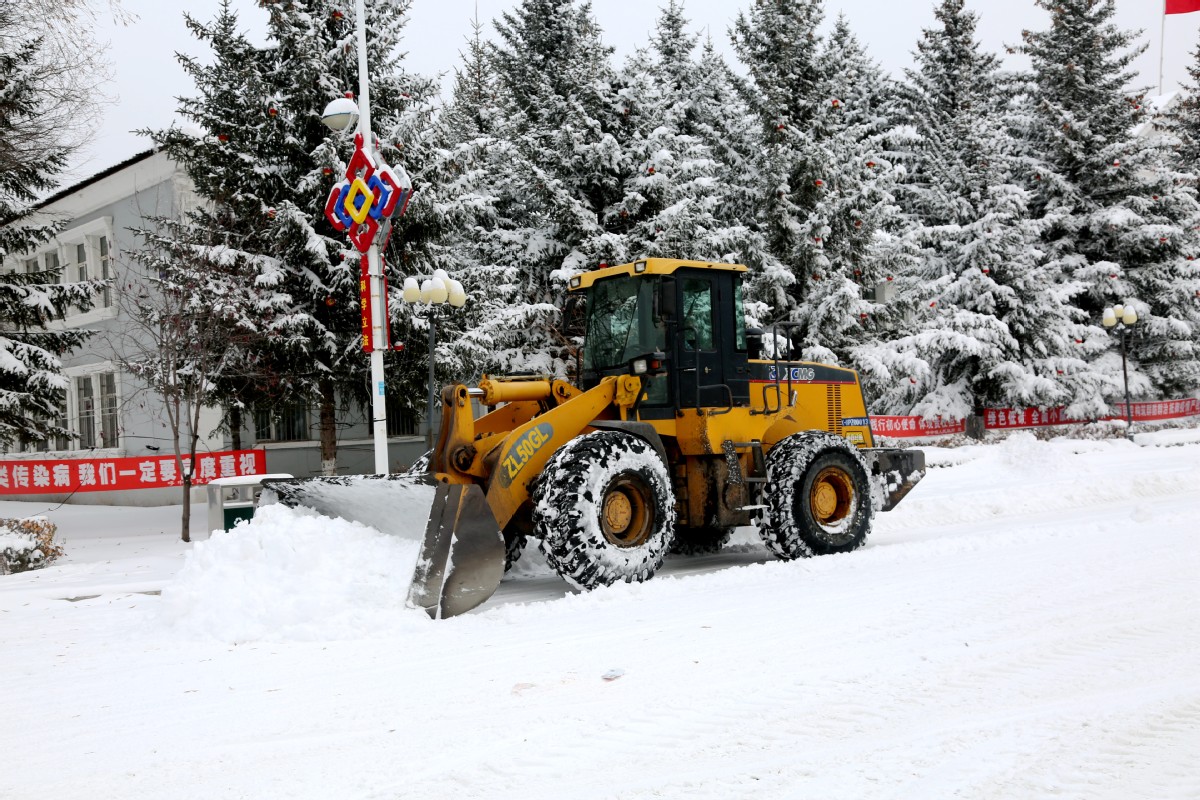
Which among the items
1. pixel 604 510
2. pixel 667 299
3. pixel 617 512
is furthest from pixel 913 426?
pixel 604 510

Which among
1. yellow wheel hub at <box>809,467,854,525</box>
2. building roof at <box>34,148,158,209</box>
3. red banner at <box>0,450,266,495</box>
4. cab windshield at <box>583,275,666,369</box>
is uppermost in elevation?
building roof at <box>34,148,158,209</box>

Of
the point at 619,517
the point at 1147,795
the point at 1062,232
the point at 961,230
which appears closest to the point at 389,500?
the point at 619,517

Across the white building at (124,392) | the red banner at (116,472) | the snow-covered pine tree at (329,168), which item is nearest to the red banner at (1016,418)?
the white building at (124,392)

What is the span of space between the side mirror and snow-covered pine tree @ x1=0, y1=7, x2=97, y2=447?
9.58 metres

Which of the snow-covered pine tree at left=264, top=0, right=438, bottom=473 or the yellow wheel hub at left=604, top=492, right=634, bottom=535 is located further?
the snow-covered pine tree at left=264, top=0, right=438, bottom=473

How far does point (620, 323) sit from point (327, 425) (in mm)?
9550

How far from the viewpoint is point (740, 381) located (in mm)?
9281

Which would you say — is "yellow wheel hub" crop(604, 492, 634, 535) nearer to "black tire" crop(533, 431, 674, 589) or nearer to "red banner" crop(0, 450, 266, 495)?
"black tire" crop(533, 431, 674, 589)

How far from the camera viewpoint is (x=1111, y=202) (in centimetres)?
3164

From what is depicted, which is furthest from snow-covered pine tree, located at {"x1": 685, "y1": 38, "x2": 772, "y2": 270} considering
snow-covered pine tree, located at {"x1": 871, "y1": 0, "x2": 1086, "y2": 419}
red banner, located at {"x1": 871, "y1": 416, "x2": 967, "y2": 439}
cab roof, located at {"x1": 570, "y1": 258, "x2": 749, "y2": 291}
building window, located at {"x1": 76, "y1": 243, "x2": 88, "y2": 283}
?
building window, located at {"x1": 76, "y1": 243, "x2": 88, "y2": 283}

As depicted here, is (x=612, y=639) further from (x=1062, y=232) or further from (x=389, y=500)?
(x=1062, y=232)

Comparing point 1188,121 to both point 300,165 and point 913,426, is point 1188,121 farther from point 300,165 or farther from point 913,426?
point 300,165

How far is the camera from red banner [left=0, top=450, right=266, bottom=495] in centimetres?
1557

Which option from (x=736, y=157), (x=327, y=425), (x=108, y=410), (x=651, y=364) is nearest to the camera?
(x=651, y=364)
